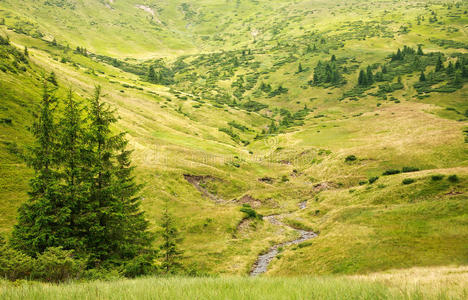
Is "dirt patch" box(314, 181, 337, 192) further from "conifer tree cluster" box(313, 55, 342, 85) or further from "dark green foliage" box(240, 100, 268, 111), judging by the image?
"conifer tree cluster" box(313, 55, 342, 85)

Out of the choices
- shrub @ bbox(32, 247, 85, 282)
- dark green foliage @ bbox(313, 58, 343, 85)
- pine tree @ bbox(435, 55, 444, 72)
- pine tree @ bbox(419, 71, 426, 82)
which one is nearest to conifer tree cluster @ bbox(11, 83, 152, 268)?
shrub @ bbox(32, 247, 85, 282)

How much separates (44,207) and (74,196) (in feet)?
5.95

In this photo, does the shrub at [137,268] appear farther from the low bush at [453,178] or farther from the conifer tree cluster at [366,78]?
the conifer tree cluster at [366,78]

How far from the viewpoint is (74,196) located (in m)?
18.6

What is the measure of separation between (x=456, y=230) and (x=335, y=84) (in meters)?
164

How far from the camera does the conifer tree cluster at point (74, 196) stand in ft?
57.1

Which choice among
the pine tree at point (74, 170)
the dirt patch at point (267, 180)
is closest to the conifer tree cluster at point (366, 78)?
the dirt patch at point (267, 180)

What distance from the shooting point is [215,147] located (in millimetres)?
82500

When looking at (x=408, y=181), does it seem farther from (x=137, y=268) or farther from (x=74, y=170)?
(x=74, y=170)

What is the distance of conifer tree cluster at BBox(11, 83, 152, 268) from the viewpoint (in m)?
17.4

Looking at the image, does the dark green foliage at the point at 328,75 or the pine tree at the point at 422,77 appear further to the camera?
the dark green foliage at the point at 328,75

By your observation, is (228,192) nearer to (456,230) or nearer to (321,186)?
(321,186)

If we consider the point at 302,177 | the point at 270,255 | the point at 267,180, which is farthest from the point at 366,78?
the point at 270,255

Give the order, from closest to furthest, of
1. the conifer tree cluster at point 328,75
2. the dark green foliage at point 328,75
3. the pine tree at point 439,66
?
the pine tree at point 439,66
the dark green foliage at point 328,75
the conifer tree cluster at point 328,75
